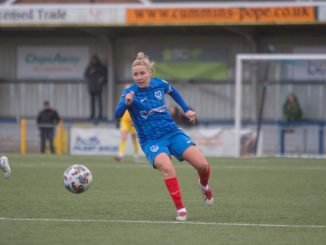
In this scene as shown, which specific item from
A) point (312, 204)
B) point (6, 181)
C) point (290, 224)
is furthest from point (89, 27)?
point (290, 224)

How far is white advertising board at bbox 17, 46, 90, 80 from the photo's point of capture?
3098cm

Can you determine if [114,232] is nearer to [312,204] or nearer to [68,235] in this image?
[68,235]

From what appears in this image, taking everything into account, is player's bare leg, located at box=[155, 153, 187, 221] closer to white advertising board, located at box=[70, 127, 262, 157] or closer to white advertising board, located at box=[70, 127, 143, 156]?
white advertising board, located at box=[70, 127, 262, 157]

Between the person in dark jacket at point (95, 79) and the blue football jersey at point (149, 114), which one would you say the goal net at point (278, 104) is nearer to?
the person in dark jacket at point (95, 79)

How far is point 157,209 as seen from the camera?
1118cm

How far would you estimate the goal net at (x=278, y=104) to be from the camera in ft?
78.7

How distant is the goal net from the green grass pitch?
5.58 meters

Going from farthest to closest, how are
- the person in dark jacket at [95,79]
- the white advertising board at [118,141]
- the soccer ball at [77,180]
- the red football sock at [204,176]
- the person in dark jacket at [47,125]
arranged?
the person in dark jacket at [95,79], the person in dark jacket at [47,125], the white advertising board at [118,141], the red football sock at [204,176], the soccer ball at [77,180]

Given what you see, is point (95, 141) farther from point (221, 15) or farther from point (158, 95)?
point (158, 95)

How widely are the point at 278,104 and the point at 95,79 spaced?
6102 millimetres

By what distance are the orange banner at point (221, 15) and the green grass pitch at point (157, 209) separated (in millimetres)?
8635

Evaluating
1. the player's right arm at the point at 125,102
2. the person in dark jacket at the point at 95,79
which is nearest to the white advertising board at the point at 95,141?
the person in dark jacket at the point at 95,79

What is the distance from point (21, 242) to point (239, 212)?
334 centimetres

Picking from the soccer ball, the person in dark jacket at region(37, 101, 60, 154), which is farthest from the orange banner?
the soccer ball
